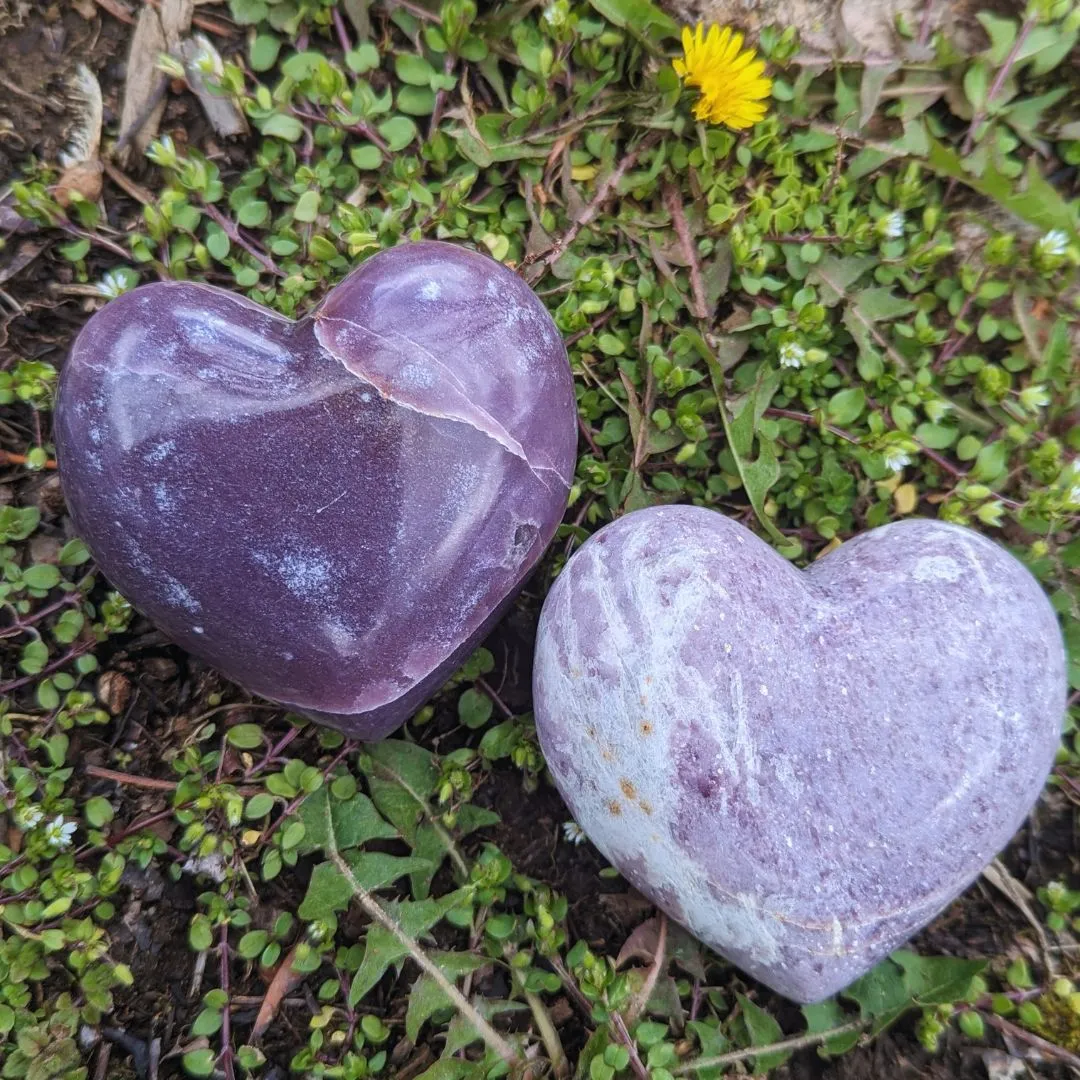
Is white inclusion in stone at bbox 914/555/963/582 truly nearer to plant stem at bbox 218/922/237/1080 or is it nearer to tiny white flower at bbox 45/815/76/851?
plant stem at bbox 218/922/237/1080

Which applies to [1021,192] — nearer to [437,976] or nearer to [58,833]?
[437,976]

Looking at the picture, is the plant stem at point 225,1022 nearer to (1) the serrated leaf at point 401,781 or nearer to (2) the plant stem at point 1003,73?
(1) the serrated leaf at point 401,781

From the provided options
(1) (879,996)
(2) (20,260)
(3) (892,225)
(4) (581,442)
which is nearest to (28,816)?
(2) (20,260)

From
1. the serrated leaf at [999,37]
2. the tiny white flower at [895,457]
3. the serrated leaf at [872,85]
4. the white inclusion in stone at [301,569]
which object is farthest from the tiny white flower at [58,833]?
the serrated leaf at [999,37]

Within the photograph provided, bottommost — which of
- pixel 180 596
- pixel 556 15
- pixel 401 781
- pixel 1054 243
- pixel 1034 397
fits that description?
pixel 401 781

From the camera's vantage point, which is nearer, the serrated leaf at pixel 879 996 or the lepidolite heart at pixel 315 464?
the lepidolite heart at pixel 315 464

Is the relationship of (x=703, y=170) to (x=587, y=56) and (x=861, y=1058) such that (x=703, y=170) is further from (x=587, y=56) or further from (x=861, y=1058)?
(x=861, y=1058)
